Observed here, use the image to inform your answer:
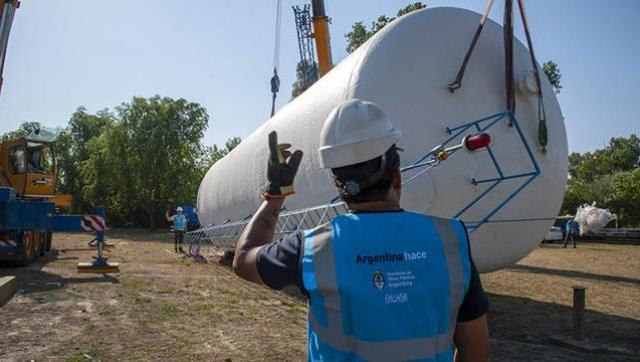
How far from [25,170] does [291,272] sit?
13194 millimetres

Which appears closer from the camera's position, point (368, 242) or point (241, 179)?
point (368, 242)

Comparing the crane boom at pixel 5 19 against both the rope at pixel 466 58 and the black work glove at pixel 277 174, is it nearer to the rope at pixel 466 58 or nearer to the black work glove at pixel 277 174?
the rope at pixel 466 58

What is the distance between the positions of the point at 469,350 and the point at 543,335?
482 cm

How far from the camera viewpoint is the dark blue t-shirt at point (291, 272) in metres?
1.66

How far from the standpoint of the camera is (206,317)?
22.0 feet

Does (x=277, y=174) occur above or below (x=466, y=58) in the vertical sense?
below

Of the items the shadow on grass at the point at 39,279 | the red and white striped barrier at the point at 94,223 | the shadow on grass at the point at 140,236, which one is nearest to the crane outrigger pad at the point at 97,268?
the shadow on grass at the point at 39,279

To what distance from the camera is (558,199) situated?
243 inches

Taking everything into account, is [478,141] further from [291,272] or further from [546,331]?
[546,331]

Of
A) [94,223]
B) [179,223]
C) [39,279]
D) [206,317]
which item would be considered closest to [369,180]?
[206,317]

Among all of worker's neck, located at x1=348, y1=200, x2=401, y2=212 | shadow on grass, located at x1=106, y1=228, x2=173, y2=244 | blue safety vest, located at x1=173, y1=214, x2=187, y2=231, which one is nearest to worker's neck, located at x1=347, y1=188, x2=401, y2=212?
worker's neck, located at x1=348, y1=200, x2=401, y2=212

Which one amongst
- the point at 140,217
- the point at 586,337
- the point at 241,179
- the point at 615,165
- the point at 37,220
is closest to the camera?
the point at 586,337

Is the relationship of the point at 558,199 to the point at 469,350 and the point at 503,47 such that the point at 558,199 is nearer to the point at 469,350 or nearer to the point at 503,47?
the point at 503,47

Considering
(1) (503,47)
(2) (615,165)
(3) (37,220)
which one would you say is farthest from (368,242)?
(2) (615,165)
